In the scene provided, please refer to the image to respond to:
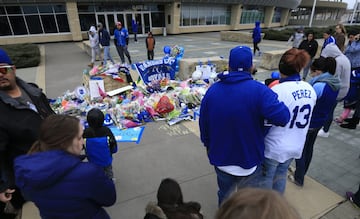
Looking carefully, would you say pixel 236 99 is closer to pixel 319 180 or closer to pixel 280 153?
pixel 280 153

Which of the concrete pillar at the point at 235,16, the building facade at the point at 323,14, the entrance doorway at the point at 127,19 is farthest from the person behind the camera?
the building facade at the point at 323,14

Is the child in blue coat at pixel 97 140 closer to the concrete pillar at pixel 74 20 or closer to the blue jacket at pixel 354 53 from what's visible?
the blue jacket at pixel 354 53

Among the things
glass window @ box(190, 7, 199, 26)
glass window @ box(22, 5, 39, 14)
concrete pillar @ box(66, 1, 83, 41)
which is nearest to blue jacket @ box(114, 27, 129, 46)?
concrete pillar @ box(66, 1, 83, 41)

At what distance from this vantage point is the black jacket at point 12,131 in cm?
206

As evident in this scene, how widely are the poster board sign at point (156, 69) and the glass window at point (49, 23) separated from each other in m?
19.1

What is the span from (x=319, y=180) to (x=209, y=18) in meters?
28.8

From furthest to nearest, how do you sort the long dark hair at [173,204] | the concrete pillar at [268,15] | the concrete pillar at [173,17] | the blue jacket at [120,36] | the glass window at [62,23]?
the concrete pillar at [268,15], the concrete pillar at [173,17], the glass window at [62,23], the blue jacket at [120,36], the long dark hair at [173,204]

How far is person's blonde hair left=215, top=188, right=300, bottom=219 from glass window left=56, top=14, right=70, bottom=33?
25273 millimetres

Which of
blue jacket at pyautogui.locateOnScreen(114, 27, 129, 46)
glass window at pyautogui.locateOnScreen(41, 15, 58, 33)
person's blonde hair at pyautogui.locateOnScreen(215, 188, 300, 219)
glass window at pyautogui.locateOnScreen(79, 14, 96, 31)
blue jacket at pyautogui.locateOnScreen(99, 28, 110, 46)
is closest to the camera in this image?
person's blonde hair at pyautogui.locateOnScreen(215, 188, 300, 219)

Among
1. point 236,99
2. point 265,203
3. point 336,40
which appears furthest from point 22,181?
point 336,40

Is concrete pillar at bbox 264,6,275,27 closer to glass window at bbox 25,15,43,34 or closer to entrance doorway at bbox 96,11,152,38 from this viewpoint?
entrance doorway at bbox 96,11,152,38

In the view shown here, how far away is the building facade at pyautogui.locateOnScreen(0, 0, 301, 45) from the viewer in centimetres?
1992

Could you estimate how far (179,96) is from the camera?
19.5ft

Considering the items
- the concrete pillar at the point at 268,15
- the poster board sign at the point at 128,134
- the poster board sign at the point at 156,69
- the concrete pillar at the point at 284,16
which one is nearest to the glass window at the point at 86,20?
the poster board sign at the point at 156,69
